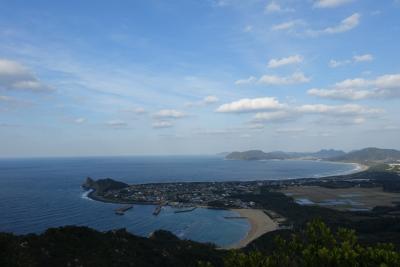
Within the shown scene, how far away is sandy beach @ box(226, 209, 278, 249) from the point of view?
56.8 metres

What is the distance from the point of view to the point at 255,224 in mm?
68875

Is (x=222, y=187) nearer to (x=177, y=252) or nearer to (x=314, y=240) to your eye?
(x=177, y=252)

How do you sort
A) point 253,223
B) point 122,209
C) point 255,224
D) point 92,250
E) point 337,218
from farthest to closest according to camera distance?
point 122,209
point 253,223
point 255,224
point 337,218
point 92,250

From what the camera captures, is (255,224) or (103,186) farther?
(103,186)

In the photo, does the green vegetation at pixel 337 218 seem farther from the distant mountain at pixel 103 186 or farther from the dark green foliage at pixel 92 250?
the distant mountain at pixel 103 186

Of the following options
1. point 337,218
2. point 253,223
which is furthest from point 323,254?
point 253,223

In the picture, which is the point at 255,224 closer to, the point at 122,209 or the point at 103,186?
the point at 122,209

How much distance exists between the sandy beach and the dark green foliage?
1463 cm

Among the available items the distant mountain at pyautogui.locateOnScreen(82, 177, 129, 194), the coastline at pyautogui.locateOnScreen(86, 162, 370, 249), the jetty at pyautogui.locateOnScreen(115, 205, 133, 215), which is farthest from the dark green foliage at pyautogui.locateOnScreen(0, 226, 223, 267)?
the distant mountain at pyautogui.locateOnScreen(82, 177, 129, 194)

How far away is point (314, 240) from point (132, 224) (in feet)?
192

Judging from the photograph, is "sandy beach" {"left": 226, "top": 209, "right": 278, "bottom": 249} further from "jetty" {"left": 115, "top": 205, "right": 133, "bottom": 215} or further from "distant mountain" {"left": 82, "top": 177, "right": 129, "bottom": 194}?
"distant mountain" {"left": 82, "top": 177, "right": 129, "bottom": 194}

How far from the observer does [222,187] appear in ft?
398

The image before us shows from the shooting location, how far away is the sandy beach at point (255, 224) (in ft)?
186

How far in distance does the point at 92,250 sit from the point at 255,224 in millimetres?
39241
